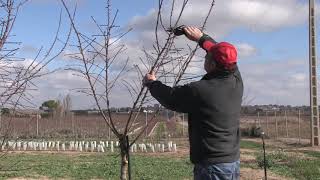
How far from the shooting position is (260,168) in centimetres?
1734

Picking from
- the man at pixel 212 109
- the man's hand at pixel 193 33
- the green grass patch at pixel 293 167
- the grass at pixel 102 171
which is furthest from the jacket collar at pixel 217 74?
the grass at pixel 102 171

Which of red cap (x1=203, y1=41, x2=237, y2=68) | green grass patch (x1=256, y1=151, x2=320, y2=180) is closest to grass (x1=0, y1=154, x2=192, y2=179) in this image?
green grass patch (x1=256, y1=151, x2=320, y2=180)

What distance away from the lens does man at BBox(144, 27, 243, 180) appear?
11.6ft

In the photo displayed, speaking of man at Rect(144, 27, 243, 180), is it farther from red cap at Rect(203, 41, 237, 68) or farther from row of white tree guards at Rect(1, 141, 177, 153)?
row of white tree guards at Rect(1, 141, 177, 153)

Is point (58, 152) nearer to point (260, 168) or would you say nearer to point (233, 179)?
point (260, 168)

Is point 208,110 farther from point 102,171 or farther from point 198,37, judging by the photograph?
point 102,171

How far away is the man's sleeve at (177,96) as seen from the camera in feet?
11.5

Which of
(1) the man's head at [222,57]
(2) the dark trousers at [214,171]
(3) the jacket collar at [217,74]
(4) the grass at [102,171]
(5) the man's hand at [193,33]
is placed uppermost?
(5) the man's hand at [193,33]

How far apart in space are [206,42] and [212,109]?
1.98ft

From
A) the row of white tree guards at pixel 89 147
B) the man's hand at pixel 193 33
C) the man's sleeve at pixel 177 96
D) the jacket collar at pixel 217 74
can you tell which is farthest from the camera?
the row of white tree guards at pixel 89 147

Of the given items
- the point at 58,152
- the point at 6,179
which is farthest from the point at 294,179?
the point at 58,152

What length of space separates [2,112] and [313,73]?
26.7m

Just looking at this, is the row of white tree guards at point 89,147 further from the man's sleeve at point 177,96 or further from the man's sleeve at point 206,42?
the man's sleeve at point 177,96

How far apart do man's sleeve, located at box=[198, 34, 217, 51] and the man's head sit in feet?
0.98
